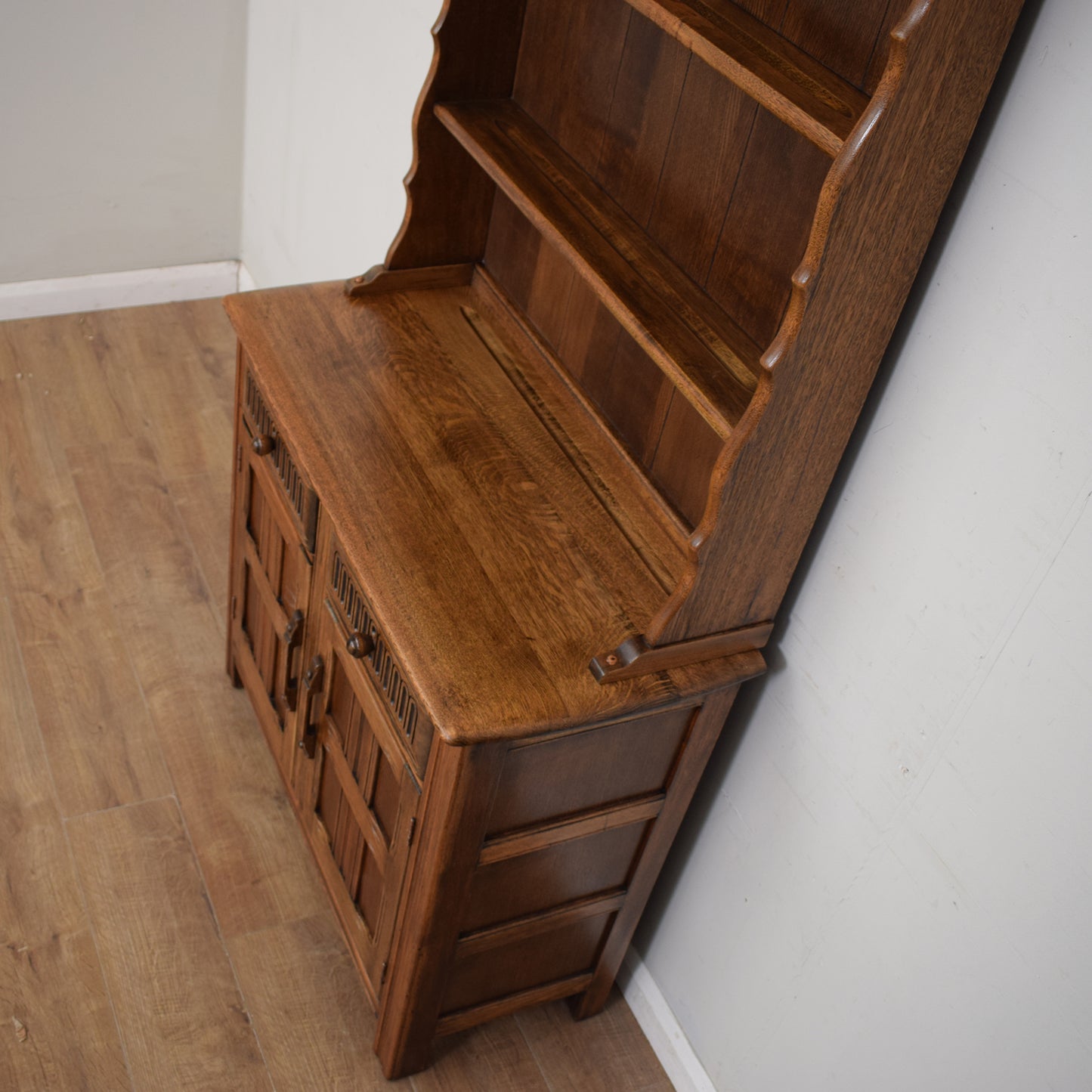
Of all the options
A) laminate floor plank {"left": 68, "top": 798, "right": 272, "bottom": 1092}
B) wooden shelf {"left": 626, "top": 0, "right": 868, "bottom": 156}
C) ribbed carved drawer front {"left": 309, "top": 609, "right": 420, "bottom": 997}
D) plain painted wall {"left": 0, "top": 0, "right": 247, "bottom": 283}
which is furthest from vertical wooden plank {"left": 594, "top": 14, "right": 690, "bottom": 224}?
plain painted wall {"left": 0, "top": 0, "right": 247, "bottom": 283}

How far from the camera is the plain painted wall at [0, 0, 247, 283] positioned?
118 inches

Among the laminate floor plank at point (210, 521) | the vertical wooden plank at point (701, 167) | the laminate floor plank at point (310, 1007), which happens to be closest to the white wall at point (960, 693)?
the vertical wooden plank at point (701, 167)

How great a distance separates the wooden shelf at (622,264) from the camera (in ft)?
4.66

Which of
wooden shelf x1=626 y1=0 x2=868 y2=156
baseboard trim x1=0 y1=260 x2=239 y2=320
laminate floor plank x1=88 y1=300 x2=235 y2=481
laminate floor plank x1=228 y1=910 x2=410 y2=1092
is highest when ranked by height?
wooden shelf x1=626 y1=0 x2=868 y2=156

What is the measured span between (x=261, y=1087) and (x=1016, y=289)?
1.66m

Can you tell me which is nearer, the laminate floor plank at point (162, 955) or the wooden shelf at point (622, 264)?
the wooden shelf at point (622, 264)

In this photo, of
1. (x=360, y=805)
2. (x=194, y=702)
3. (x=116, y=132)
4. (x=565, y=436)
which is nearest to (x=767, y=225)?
(x=565, y=436)

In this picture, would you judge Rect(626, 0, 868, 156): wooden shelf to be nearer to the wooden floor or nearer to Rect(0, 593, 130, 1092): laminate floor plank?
the wooden floor

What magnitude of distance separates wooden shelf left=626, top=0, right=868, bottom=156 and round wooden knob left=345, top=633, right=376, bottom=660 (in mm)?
887

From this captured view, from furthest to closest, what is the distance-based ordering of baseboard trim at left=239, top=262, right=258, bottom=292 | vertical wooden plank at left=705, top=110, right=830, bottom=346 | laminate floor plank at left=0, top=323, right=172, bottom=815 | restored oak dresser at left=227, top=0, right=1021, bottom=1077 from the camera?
baseboard trim at left=239, top=262, right=258, bottom=292, laminate floor plank at left=0, top=323, right=172, bottom=815, vertical wooden plank at left=705, top=110, right=830, bottom=346, restored oak dresser at left=227, top=0, right=1021, bottom=1077

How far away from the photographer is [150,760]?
234 cm

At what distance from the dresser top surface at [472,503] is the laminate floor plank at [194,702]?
2.86 feet

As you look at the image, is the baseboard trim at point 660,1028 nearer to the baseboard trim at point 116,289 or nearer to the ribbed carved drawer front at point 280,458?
the ribbed carved drawer front at point 280,458

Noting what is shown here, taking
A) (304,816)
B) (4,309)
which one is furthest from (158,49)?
(304,816)
